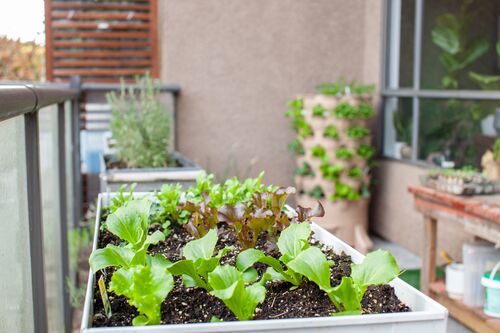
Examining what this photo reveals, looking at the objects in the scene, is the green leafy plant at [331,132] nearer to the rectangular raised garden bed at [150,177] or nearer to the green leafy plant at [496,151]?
the green leafy plant at [496,151]

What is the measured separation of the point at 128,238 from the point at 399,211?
4252 mm

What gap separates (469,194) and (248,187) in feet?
6.87

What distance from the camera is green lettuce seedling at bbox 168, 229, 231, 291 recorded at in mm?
1264

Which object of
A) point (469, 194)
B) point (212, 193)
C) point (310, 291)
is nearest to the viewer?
point (310, 291)

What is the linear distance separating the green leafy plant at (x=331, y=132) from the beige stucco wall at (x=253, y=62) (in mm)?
699

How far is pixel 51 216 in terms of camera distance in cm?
277

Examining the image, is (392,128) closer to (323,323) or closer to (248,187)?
(248,187)

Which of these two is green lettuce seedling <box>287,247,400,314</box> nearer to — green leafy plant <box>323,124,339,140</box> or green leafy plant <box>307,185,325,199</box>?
green leafy plant <box>323,124,339,140</box>

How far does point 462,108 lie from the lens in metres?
4.61

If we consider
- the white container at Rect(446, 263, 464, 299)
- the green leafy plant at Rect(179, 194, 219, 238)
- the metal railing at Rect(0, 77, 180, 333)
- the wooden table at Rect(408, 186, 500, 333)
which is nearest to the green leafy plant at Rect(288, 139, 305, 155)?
the wooden table at Rect(408, 186, 500, 333)

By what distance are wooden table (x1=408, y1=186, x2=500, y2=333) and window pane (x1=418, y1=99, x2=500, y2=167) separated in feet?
2.22

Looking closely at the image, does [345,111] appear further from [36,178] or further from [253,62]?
[36,178]

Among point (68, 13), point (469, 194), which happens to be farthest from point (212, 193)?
point (68, 13)

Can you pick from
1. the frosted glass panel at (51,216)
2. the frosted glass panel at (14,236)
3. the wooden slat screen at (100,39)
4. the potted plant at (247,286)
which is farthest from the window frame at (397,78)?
the frosted glass panel at (14,236)
